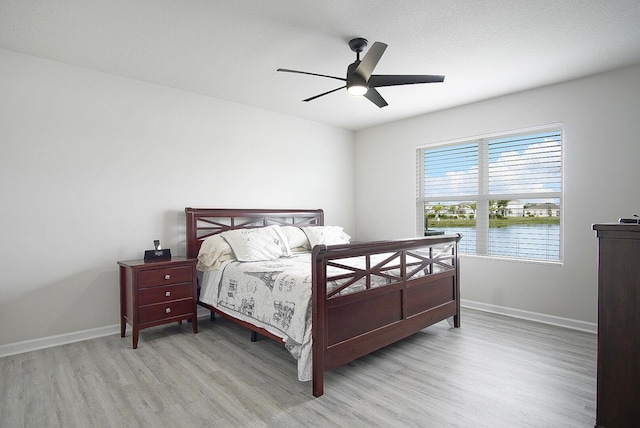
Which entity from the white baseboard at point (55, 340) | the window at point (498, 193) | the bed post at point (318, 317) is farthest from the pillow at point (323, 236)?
the white baseboard at point (55, 340)

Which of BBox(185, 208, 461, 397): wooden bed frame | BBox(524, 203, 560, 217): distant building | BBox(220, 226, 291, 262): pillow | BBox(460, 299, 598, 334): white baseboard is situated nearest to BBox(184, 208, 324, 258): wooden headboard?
BBox(185, 208, 461, 397): wooden bed frame

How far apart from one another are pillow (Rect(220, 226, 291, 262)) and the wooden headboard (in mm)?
287

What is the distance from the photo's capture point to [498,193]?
428 cm

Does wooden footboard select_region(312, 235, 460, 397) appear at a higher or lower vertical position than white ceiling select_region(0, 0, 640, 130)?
lower

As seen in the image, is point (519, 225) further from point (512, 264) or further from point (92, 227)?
point (92, 227)

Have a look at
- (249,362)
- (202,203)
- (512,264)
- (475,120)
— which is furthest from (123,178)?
(512,264)

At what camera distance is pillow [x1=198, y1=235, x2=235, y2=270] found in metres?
3.54

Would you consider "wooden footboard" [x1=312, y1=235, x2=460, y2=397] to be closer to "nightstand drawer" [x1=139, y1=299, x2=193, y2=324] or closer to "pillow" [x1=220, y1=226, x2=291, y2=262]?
"pillow" [x1=220, y1=226, x2=291, y2=262]

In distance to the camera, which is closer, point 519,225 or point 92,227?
point 92,227

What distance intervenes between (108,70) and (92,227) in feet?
5.09

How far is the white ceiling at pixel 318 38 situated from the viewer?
2.34 m

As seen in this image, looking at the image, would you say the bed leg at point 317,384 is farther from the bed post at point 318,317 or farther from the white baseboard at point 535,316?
the white baseboard at point 535,316

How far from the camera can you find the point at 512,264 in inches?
160

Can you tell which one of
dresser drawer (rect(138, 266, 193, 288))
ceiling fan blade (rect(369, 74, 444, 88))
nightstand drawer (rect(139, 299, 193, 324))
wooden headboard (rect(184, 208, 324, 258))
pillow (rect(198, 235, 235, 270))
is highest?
ceiling fan blade (rect(369, 74, 444, 88))
